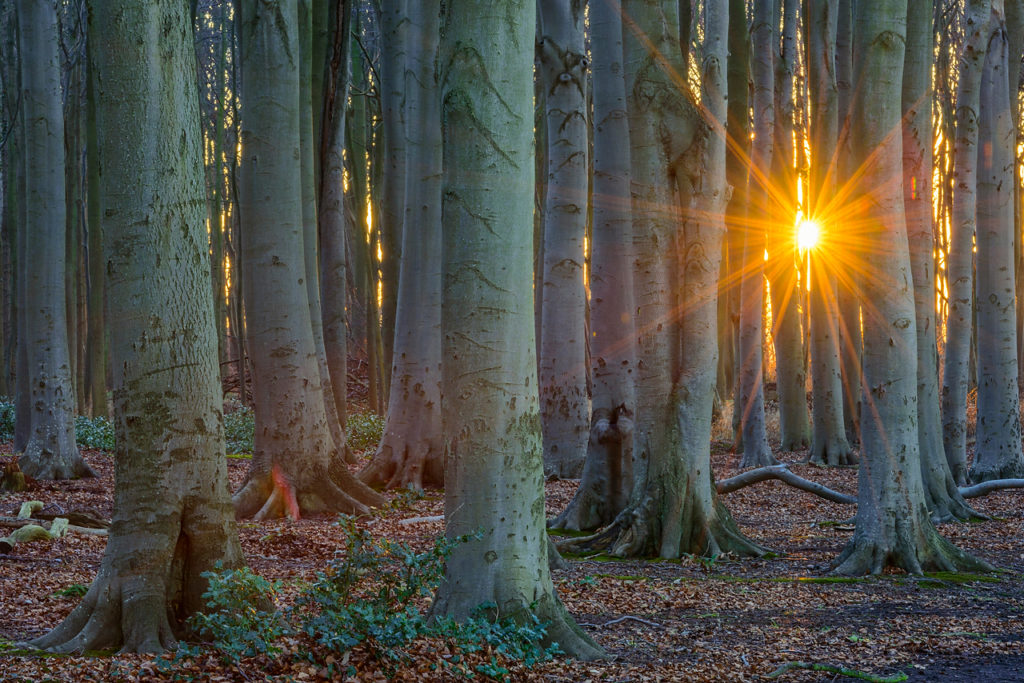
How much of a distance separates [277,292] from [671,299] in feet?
13.1

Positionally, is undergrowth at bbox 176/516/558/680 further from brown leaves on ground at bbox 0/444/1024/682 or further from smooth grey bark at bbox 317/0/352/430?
smooth grey bark at bbox 317/0/352/430

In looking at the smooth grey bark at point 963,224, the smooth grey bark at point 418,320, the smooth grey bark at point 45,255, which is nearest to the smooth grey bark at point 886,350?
the smooth grey bark at point 418,320

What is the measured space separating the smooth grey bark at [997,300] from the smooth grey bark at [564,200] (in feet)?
19.4

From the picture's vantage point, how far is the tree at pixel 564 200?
38.5 ft

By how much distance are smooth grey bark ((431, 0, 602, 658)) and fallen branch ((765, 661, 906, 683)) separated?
1.00 m

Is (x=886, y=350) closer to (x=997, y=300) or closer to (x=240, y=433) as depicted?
(x=997, y=300)

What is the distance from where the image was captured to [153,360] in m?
4.66

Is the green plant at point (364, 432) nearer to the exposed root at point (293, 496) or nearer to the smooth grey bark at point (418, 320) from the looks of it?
the smooth grey bark at point (418, 320)

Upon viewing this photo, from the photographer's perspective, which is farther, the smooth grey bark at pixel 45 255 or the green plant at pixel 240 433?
the green plant at pixel 240 433

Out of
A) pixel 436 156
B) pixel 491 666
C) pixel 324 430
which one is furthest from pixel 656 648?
pixel 436 156

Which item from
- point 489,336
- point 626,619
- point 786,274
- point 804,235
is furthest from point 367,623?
point 804,235

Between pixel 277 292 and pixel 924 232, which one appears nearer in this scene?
pixel 277 292

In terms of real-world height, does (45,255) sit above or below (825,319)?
above

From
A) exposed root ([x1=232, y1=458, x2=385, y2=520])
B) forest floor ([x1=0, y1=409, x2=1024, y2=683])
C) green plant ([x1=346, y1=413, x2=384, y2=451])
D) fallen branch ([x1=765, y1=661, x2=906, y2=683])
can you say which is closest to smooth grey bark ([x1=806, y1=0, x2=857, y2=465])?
forest floor ([x1=0, y1=409, x2=1024, y2=683])
